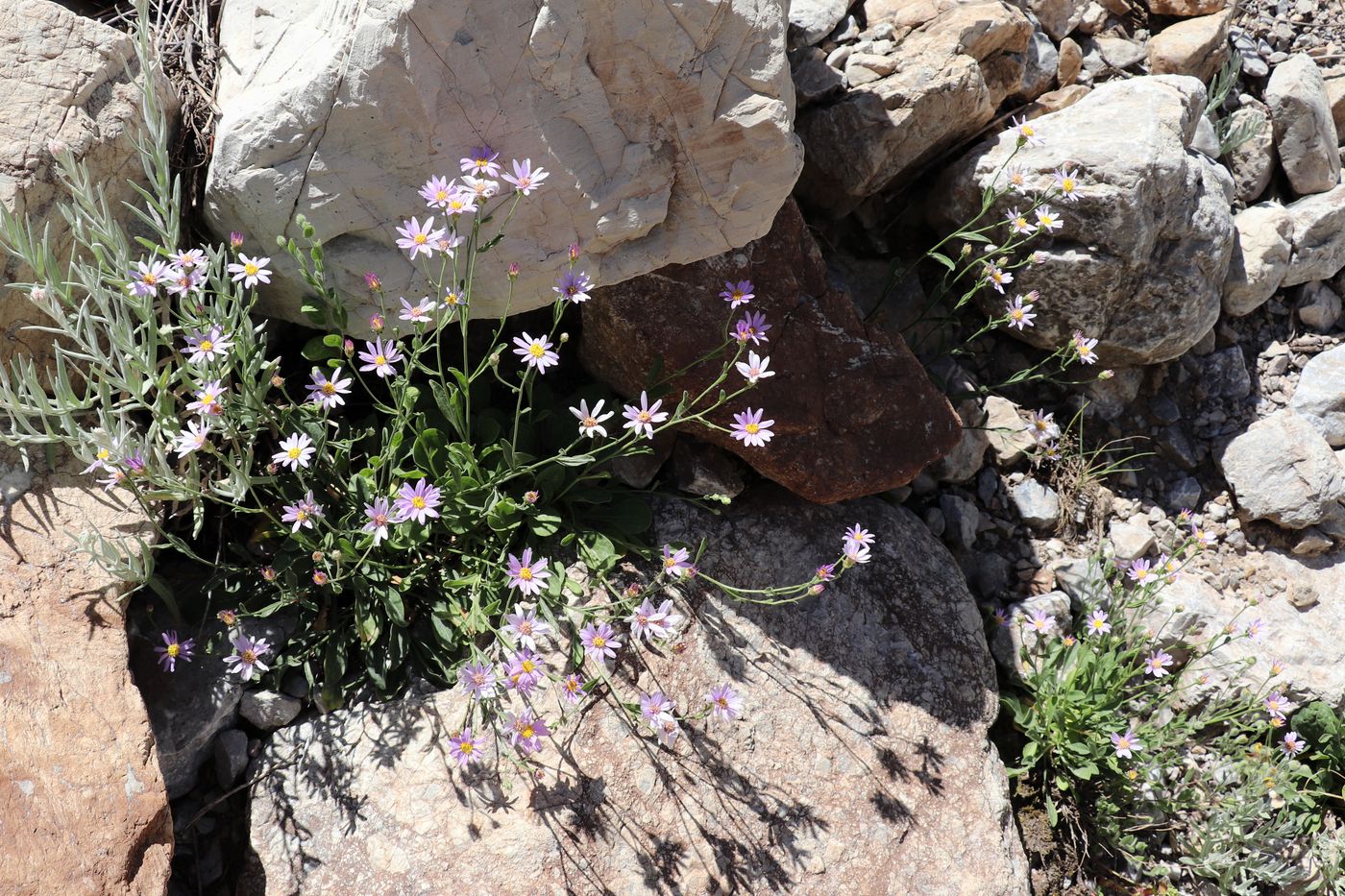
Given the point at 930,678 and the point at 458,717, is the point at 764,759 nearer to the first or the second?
the point at 930,678

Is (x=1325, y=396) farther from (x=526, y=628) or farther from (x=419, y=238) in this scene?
(x=419, y=238)

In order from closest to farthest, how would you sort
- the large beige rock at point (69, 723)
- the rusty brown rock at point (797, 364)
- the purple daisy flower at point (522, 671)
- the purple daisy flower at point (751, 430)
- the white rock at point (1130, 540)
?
the large beige rock at point (69, 723) < the purple daisy flower at point (522, 671) < the purple daisy flower at point (751, 430) < the rusty brown rock at point (797, 364) < the white rock at point (1130, 540)

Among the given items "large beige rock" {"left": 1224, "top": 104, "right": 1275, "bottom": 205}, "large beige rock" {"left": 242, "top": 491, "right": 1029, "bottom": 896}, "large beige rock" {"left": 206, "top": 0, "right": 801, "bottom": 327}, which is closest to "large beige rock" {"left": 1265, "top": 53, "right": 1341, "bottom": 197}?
"large beige rock" {"left": 1224, "top": 104, "right": 1275, "bottom": 205}

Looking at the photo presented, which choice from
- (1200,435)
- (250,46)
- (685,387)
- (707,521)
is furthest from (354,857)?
(1200,435)

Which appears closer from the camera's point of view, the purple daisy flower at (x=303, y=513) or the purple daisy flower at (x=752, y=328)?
the purple daisy flower at (x=303, y=513)

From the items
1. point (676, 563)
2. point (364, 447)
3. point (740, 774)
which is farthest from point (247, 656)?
point (740, 774)

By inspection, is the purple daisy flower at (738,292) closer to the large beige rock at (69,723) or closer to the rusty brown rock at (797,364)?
the rusty brown rock at (797,364)

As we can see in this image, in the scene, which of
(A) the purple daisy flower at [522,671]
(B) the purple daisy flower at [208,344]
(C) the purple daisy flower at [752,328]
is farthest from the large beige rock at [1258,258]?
(B) the purple daisy flower at [208,344]
